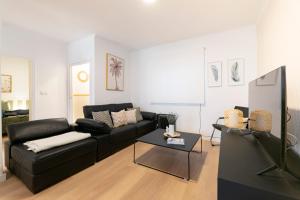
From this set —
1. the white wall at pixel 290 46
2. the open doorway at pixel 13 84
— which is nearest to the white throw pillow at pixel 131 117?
the white wall at pixel 290 46

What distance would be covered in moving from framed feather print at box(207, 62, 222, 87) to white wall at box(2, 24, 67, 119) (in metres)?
3.78

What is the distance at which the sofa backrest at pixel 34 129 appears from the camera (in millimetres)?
1889

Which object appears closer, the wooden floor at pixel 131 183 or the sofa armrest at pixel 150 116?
the wooden floor at pixel 131 183

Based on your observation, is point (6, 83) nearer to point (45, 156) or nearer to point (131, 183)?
point (45, 156)

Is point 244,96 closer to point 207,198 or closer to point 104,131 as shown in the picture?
point 207,198

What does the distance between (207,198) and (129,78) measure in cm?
373

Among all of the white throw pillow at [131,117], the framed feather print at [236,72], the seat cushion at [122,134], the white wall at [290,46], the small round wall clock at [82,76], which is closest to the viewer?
the white wall at [290,46]

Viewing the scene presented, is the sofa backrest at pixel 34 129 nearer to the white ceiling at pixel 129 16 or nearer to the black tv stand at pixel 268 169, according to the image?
the white ceiling at pixel 129 16

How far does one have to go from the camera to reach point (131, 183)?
5.85ft

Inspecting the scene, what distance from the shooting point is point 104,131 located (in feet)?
8.13

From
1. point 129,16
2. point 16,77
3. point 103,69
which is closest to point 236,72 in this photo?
point 129,16

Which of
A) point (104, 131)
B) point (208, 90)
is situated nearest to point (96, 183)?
point (104, 131)

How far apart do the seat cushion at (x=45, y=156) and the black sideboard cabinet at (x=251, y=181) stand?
175 centimetres

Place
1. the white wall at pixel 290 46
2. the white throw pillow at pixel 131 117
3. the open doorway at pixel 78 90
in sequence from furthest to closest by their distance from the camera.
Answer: the open doorway at pixel 78 90 → the white throw pillow at pixel 131 117 → the white wall at pixel 290 46
